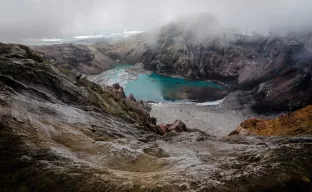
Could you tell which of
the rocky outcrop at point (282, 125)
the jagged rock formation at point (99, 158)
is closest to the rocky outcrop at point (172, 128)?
the rocky outcrop at point (282, 125)

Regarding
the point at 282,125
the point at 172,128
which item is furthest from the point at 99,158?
the point at 282,125

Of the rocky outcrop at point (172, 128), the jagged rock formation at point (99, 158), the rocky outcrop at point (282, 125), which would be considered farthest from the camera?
the rocky outcrop at point (172, 128)

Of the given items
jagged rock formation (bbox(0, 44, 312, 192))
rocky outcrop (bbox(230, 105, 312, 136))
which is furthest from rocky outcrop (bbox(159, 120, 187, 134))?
jagged rock formation (bbox(0, 44, 312, 192))

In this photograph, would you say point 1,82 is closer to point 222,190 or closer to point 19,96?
point 19,96

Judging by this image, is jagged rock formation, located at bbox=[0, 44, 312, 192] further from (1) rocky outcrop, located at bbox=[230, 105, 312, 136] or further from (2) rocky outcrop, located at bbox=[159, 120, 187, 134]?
(1) rocky outcrop, located at bbox=[230, 105, 312, 136]

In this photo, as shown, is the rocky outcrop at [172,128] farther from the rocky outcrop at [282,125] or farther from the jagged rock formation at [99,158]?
the jagged rock formation at [99,158]

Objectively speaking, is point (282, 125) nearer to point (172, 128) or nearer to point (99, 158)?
point (172, 128)

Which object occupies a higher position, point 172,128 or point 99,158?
point 172,128

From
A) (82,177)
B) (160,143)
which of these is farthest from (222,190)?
(160,143)
